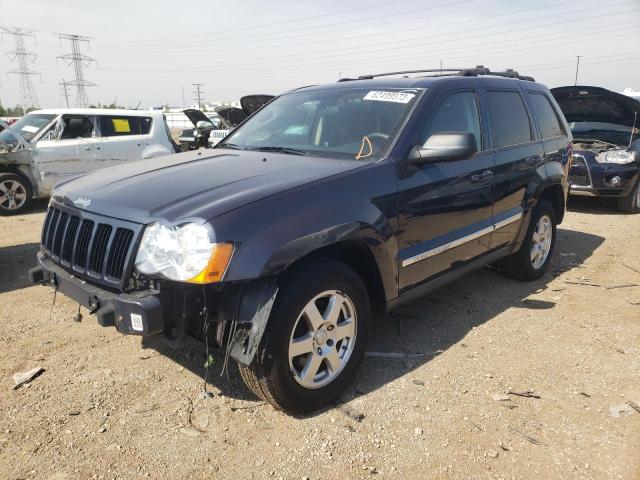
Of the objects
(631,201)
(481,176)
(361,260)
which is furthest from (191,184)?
(631,201)

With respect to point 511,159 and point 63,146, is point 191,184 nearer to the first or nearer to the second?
point 511,159

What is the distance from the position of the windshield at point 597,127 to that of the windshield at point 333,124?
7145 mm

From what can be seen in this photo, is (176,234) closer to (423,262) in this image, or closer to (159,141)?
(423,262)

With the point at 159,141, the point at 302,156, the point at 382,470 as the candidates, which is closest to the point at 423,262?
the point at 302,156

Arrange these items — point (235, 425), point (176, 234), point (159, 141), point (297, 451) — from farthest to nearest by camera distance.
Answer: point (159, 141)
point (235, 425)
point (297, 451)
point (176, 234)

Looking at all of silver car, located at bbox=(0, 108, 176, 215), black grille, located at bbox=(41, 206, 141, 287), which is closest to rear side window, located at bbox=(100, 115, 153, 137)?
silver car, located at bbox=(0, 108, 176, 215)

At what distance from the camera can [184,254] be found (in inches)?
93.5

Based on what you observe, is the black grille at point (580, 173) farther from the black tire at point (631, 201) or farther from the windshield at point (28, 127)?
the windshield at point (28, 127)

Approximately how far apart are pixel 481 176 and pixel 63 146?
7407 millimetres

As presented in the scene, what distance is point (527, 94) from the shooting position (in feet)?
15.5

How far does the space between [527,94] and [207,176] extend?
3276mm

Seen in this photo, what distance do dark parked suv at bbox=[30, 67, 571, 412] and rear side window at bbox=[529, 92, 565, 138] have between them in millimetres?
648

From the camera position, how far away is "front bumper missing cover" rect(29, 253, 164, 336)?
2.35m

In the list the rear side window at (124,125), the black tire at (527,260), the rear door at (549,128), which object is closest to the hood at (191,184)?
the black tire at (527,260)
